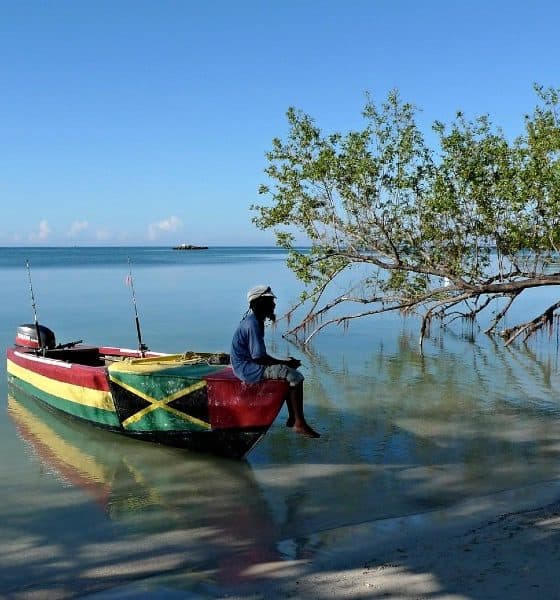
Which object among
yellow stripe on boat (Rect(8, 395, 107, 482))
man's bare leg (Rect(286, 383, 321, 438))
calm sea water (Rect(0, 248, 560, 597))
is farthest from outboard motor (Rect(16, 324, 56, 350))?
man's bare leg (Rect(286, 383, 321, 438))

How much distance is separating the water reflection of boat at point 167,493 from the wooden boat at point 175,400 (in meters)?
0.27

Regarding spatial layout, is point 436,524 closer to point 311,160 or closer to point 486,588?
point 486,588

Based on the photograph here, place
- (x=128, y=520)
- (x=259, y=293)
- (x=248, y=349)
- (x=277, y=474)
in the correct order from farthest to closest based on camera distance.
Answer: (x=277, y=474), (x=248, y=349), (x=259, y=293), (x=128, y=520)

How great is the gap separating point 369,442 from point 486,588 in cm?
492

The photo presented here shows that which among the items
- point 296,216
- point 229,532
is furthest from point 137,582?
point 296,216

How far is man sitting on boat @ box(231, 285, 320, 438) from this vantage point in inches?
300

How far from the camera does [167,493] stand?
776cm

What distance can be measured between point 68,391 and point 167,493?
11.7 feet

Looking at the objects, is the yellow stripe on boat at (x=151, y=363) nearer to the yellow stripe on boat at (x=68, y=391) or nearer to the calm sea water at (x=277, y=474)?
the yellow stripe on boat at (x=68, y=391)

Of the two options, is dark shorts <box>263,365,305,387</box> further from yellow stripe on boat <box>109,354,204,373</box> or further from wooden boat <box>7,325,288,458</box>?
yellow stripe on boat <box>109,354,204,373</box>

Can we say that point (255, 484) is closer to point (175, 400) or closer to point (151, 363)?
point (175, 400)

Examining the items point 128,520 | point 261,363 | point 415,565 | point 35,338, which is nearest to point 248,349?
point 261,363

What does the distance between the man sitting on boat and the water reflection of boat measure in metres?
0.98

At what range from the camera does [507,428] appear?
10.4 m
